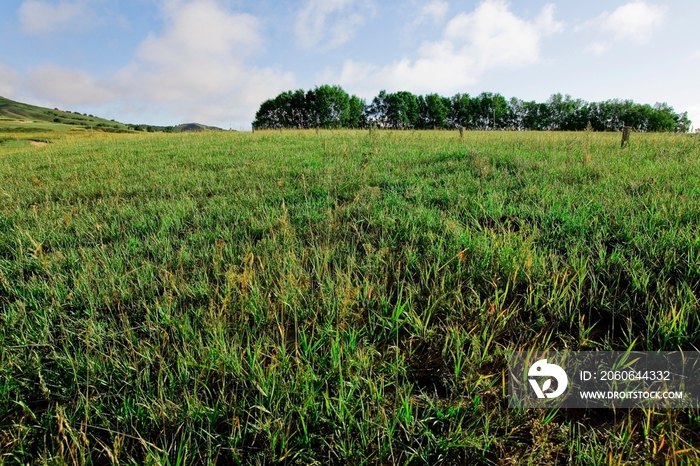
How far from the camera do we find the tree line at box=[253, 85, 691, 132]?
6581 cm

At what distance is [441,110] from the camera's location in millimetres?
74938

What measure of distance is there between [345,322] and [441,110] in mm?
Result: 82576

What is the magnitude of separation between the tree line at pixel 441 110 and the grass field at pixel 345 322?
65489 millimetres

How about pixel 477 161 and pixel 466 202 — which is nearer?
pixel 466 202

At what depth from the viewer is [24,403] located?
1493 millimetres

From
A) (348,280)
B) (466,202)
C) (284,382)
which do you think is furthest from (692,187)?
(284,382)

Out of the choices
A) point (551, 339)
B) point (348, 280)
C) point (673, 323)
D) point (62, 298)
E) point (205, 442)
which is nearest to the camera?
Result: point (205, 442)

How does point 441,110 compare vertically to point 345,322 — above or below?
above

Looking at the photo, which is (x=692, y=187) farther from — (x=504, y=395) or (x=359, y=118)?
(x=359, y=118)

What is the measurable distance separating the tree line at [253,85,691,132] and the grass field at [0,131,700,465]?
65.5m

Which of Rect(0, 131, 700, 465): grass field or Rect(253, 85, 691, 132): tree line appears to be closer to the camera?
Rect(0, 131, 700, 465): grass field

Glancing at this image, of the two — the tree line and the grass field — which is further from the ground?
the tree line

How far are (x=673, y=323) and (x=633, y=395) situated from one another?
518 mm

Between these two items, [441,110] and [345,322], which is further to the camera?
[441,110]
